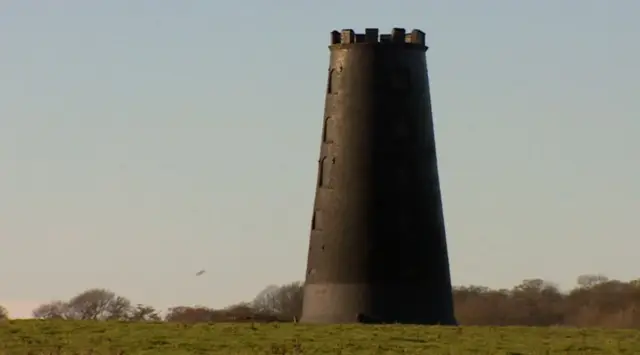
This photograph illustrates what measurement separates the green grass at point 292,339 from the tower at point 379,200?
429 centimetres

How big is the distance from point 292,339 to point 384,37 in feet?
40.4

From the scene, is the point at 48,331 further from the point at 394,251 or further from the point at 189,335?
the point at 394,251

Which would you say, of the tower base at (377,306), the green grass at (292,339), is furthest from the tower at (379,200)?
the green grass at (292,339)

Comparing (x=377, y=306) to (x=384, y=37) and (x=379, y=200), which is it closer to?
(x=379, y=200)

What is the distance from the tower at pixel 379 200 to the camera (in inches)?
2018

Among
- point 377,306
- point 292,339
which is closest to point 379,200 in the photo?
point 377,306

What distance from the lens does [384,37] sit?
51.8 m

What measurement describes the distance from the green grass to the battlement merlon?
890 cm

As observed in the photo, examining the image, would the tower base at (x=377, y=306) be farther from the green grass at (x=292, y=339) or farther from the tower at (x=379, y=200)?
the green grass at (x=292, y=339)

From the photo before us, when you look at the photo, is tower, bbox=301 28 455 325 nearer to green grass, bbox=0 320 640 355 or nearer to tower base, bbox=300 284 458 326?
tower base, bbox=300 284 458 326

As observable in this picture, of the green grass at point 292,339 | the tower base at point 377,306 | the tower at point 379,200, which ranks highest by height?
the tower at point 379,200

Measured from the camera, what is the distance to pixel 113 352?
39531 mm

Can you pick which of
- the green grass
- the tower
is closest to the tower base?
the tower

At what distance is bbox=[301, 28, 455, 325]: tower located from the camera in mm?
51250
